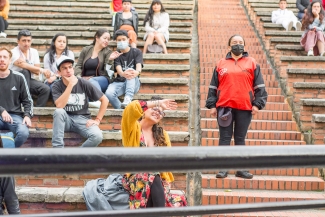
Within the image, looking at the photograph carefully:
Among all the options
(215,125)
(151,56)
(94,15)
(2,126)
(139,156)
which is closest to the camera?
(139,156)

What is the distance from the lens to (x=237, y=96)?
4270 millimetres

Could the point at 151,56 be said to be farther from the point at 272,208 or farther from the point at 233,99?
the point at 272,208

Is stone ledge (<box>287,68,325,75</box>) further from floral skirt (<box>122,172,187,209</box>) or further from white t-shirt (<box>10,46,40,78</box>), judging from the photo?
white t-shirt (<box>10,46,40,78</box>)

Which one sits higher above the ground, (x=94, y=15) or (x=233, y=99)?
(x=94, y=15)

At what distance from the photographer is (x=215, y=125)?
541cm

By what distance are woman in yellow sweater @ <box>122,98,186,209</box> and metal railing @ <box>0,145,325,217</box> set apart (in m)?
2.37

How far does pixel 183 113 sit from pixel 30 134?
1849 millimetres

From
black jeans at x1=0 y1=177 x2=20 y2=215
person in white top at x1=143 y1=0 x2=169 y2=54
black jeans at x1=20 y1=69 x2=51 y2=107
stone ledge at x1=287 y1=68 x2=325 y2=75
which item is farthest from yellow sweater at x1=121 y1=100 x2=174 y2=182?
person in white top at x1=143 y1=0 x2=169 y2=54

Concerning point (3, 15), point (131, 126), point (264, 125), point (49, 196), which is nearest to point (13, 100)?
point (49, 196)

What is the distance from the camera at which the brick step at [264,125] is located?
5406mm

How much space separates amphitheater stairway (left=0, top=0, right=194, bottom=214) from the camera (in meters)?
3.66

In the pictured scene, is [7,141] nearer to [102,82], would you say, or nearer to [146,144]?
[146,144]

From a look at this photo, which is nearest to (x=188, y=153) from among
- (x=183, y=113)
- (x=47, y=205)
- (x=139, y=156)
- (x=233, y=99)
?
(x=139, y=156)

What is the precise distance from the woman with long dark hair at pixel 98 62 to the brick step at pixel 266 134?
5.11 feet
